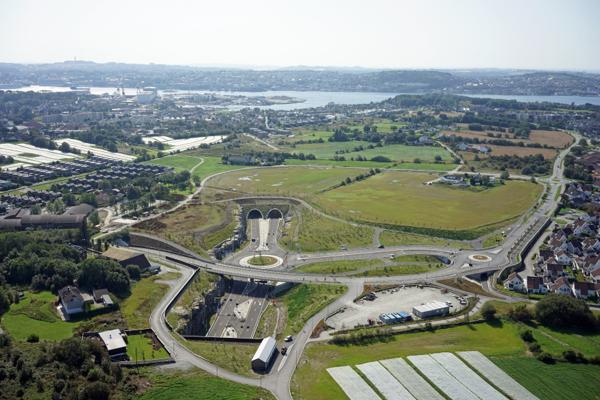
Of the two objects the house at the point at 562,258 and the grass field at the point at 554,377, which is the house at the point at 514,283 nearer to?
the house at the point at 562,258

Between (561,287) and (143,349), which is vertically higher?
(561,287)

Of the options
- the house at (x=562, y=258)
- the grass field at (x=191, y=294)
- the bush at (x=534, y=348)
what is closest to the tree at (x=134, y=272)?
the grass field at (x=191, y=294)

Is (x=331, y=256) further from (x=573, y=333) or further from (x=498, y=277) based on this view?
(x=573, y=333)

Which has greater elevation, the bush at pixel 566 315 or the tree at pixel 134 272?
the bush at pixel 566 315

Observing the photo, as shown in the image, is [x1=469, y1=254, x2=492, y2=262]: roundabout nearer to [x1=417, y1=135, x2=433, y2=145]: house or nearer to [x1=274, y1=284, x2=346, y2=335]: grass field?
[x1=274, y1=284, x2=346, y2=335]: grass field

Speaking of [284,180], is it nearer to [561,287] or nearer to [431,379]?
[561,287]

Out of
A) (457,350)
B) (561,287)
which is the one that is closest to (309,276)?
(457,350)
